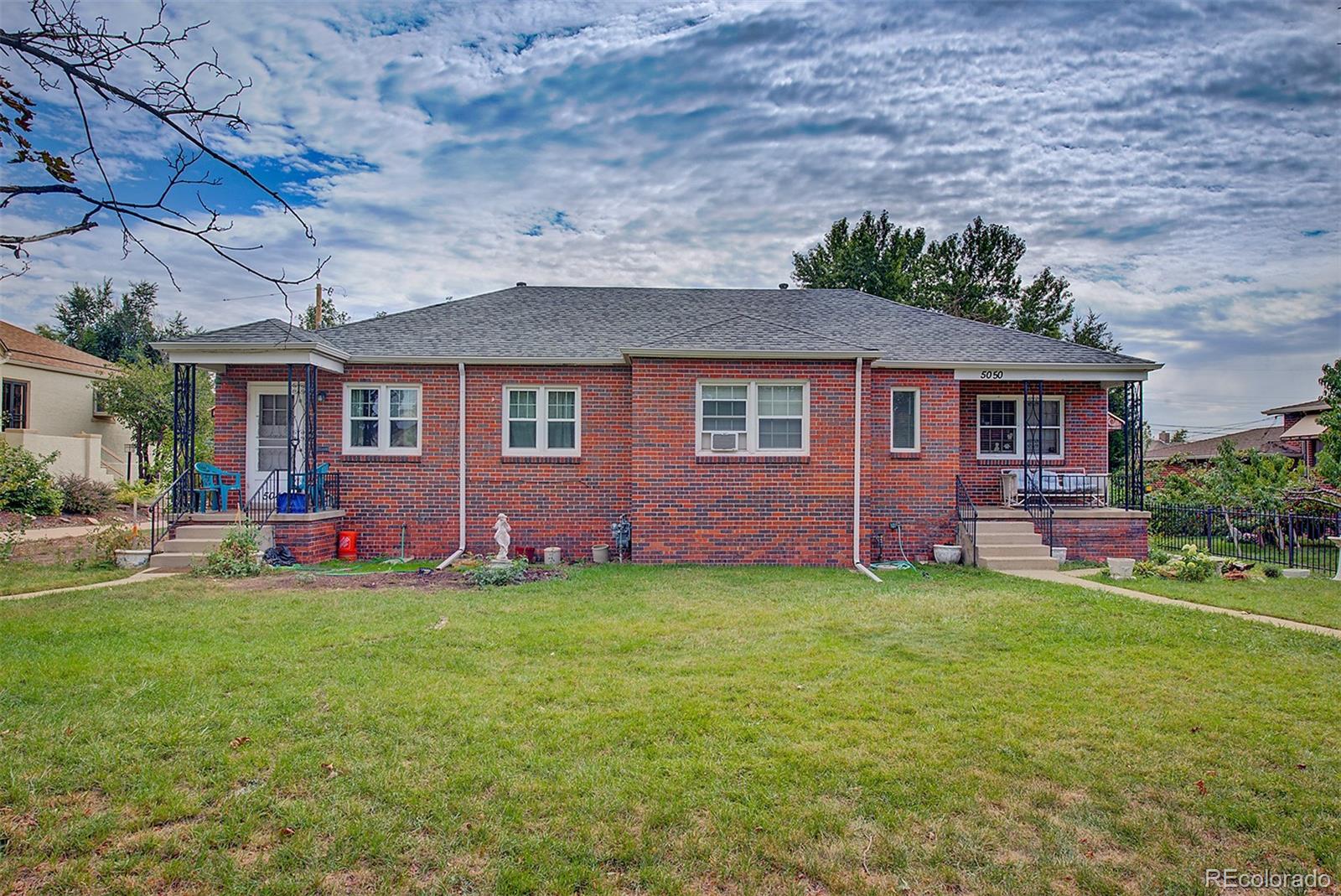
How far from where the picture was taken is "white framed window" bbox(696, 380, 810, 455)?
12.2 meters

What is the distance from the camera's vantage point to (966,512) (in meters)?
13.4

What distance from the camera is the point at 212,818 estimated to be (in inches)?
133

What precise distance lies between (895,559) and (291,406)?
11694mm

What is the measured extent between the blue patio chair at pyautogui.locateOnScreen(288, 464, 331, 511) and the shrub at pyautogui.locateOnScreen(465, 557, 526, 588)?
385cm

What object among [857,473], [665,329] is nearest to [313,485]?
[665,329]

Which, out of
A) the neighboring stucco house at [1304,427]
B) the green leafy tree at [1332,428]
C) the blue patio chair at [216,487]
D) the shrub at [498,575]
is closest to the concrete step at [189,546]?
the blue patio chair at [216,487]

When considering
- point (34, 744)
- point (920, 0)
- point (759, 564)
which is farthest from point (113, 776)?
point (920, 0)

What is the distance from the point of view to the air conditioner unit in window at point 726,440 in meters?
12.2

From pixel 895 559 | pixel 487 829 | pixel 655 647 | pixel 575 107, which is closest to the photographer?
pixel 487 829

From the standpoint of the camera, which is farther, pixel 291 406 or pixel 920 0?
pixel 291 406

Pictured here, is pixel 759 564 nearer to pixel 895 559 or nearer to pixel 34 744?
pixel 895 559

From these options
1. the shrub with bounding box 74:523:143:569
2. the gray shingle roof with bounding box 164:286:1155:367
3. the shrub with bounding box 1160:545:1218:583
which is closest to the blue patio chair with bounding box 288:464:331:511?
the gray shingle roof with bounding box 164:286:1155:367

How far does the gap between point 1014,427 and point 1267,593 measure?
5.67m

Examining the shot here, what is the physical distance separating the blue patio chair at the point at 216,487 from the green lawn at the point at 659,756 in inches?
225
